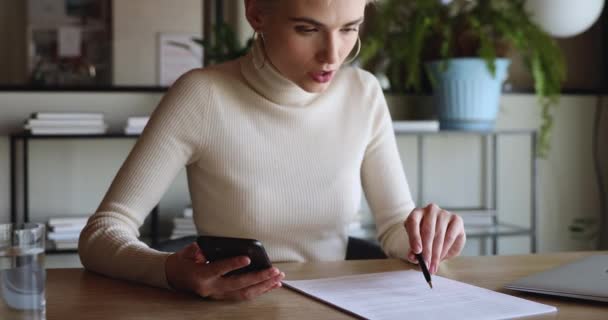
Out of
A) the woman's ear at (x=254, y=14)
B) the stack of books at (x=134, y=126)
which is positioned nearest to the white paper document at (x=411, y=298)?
the woman's ear at (x=254, y=14)

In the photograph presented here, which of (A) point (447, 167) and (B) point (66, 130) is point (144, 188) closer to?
(B) point (66, 130)

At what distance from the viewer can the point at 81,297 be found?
1026 millimetres

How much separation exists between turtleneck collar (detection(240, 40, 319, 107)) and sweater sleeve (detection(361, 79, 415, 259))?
182 mm

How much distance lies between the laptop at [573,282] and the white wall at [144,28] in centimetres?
425

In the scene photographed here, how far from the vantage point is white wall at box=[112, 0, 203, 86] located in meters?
5.12

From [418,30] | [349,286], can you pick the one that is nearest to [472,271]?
[349,286]

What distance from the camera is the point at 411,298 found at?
3.28 feet

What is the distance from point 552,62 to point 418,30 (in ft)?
1.83

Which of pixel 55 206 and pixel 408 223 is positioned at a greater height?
pixel 408 223

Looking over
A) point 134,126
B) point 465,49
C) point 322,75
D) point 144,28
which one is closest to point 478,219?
point 465,49

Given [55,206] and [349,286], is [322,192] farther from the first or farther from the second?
[55,206]

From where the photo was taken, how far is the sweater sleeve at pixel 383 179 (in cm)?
157

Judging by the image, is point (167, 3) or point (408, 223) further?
point (167, 3)

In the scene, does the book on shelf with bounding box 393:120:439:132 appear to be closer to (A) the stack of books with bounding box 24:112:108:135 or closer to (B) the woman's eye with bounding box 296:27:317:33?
(A) the stack of books with bounding box 24:112:108:135
